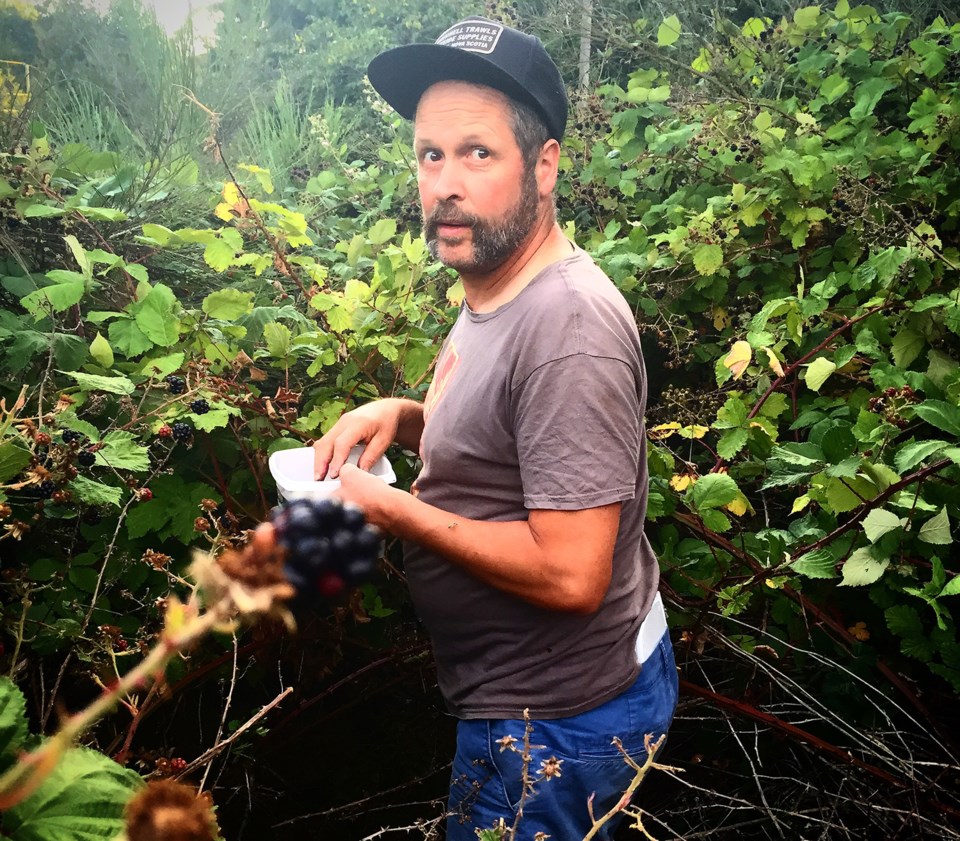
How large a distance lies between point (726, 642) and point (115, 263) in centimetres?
175

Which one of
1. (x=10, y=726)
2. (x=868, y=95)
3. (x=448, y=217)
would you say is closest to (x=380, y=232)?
(x=448, y=217)

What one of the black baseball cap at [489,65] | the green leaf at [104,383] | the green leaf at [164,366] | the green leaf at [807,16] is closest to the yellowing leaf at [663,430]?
the black baseball cap at [489,65]

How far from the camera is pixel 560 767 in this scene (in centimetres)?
145

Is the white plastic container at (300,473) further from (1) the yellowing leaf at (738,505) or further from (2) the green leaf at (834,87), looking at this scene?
(2) the green leaf at (834,87)

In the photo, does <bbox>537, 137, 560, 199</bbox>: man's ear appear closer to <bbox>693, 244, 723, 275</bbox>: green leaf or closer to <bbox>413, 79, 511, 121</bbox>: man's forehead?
<bbox>413, 79, 511, 121</bbox>: man's forehead

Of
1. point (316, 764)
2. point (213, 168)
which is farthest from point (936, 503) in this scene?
point (213, 168)

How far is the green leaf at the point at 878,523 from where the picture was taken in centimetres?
156

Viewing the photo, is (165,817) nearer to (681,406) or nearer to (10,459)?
(10,459)

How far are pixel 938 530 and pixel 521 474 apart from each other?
2.97 ft

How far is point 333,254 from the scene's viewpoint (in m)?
2.91

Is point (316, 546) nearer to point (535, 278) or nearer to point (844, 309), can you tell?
point (535, 278)

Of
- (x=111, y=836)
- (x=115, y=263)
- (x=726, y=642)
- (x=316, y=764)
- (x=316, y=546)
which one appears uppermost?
(x=316, y=546)

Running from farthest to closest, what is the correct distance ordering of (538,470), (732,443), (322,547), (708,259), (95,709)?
(708,259) → (732,443) → (538,470) → (322,547) → (95,709)

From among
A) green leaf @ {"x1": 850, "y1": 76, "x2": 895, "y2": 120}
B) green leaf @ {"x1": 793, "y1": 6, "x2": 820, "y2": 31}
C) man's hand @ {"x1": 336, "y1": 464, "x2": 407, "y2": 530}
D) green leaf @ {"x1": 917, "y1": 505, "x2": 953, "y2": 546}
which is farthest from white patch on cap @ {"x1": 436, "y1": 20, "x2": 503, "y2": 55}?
green leaf @ {"x1": 793, "y1": 6, "x2": 820, "y2": 31}
